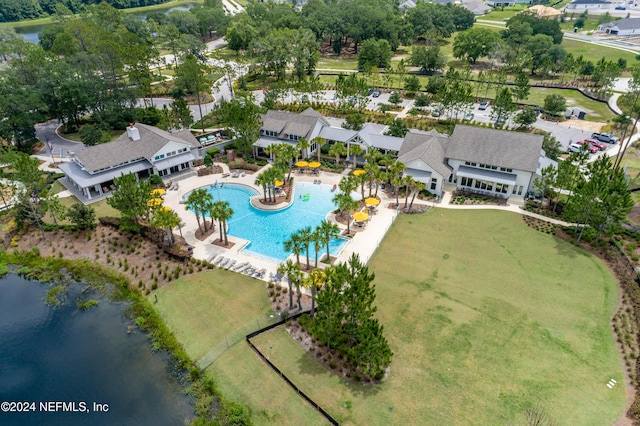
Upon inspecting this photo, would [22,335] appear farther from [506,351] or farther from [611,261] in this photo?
[611,261]

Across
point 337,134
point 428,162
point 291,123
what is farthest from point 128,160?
point 428,162

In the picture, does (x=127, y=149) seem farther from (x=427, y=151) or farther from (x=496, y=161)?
(x=496, y=161)

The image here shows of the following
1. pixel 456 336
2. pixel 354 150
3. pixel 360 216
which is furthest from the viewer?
pixel 354 150

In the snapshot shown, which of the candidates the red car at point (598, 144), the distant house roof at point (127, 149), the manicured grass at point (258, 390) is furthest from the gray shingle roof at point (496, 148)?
the distant house roof at point (127, 149)

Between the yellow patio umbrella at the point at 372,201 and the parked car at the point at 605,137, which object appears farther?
the parked car at the point at 605,137

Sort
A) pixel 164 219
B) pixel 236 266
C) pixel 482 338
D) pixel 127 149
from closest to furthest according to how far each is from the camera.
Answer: pixel 482 338, pixel 164 219, pixel 236 266, pixel 127 149

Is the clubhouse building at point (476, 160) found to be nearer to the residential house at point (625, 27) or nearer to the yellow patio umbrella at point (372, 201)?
the yellow patio umbrella at point (372, 201)

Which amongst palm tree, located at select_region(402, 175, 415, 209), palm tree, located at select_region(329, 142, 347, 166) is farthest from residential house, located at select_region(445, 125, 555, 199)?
palm tree, located at select_region(329, 142, 347, 166)
